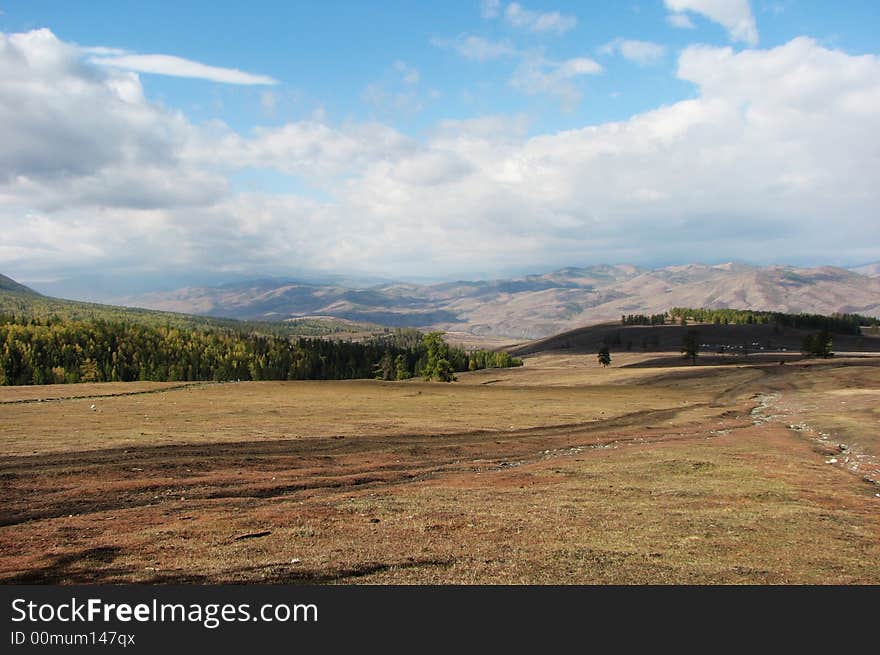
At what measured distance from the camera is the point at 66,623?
34.6 feet

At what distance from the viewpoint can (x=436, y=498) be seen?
2389 cm

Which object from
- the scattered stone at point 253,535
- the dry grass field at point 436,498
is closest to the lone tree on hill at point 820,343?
the dry grass field at point 436,498

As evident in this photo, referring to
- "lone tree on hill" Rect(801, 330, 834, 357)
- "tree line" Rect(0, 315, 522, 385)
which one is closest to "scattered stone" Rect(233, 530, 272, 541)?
"tree line" Rect(0, 315, 522, 385)

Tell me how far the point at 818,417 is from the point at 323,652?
66870 millimetres

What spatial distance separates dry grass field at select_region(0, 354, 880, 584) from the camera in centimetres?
1462

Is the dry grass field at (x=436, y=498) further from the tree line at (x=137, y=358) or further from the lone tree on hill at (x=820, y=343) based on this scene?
the lone tree on hill at (x=820, y=343)

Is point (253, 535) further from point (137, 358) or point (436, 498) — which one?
point (137, 358)

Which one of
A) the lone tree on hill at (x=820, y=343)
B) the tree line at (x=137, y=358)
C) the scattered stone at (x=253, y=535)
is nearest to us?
the scattered stone at (x=253, y=535)

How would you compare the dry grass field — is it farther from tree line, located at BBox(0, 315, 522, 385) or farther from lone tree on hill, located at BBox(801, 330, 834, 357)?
lone tree on hill, located at BBox(801, 330, 834, 357)

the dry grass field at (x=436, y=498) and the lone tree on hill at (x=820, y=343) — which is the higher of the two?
the lone tree on hill at (x=820, y=343)

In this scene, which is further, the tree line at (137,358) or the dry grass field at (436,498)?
the tree line at (137,358)

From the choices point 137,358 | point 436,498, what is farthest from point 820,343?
point 137,358

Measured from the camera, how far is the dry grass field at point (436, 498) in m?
14.6

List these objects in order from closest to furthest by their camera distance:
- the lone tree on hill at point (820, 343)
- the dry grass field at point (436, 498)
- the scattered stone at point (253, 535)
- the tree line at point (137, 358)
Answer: the dry grass field at point (436, 498)
the scattered stone at point (253, 535)
the tree line at point (137, 358)
the lone tree on hill at point (820, 343)
